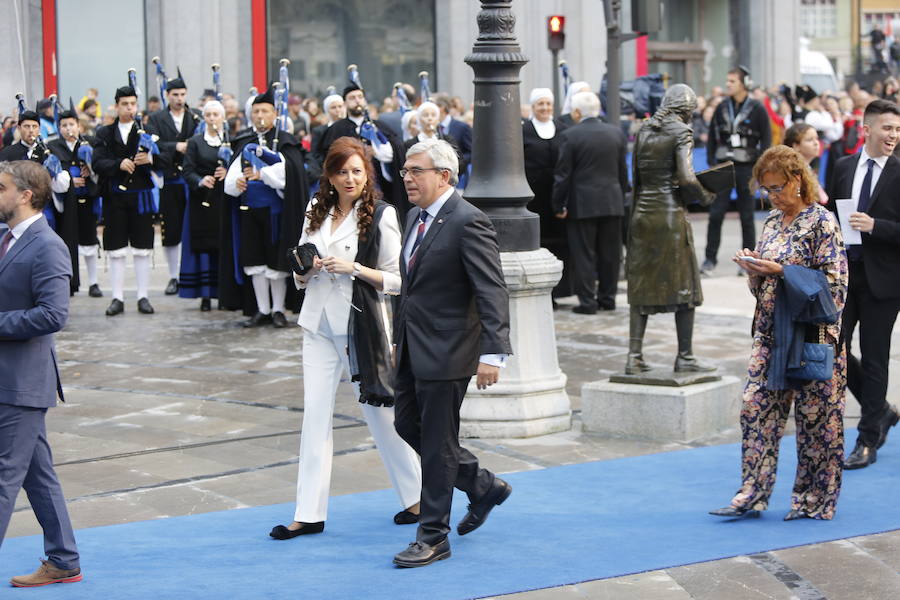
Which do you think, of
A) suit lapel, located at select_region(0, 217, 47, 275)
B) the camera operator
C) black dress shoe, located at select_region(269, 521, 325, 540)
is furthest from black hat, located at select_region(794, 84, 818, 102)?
suit lapel, located at select_region(0, 217, 47, 275)

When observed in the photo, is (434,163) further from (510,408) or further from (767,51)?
(767,51)

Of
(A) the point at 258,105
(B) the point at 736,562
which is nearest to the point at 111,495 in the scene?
(B) the point at 736,562

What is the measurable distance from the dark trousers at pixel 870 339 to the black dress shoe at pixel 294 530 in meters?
2.92

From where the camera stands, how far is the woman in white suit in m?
6.48

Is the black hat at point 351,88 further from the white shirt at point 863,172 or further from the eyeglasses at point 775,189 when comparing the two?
the eyeglasses at point 775,189

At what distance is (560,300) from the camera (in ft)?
49.2

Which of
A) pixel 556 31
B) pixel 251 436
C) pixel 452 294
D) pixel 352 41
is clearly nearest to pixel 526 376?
pixel 251 436

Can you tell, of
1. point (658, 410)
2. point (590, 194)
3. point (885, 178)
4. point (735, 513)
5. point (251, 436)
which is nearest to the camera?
point (735, 513)

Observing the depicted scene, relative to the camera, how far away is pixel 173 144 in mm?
14500

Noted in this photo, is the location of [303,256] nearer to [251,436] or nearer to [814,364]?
[814,364]

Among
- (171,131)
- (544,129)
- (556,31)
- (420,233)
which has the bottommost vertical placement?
(420,233)

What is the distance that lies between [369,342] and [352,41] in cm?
2281

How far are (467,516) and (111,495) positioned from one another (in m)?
2.00

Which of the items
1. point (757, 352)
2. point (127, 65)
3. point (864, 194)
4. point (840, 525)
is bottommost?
point (840, 525)
